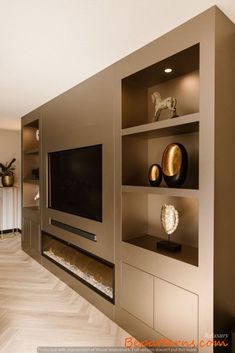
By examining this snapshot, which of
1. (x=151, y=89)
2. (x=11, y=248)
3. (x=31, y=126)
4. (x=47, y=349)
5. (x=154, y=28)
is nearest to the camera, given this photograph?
(x=154, y=28)

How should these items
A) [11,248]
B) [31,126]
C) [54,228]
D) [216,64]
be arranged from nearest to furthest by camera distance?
1. [216,64]
2. [54,228]
3. [31,126]
4. [11,248]

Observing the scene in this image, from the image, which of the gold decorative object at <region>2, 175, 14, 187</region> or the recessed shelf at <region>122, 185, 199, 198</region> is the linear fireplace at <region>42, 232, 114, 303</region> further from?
the gold decorative object at <region>2, 175, 14, 187</region>

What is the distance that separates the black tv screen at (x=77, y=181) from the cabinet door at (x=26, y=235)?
958 mm

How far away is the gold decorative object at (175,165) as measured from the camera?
5.86ft

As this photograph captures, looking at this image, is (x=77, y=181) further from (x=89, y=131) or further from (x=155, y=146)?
(x=155, y=146)

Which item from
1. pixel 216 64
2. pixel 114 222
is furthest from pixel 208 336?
pixel 216 64

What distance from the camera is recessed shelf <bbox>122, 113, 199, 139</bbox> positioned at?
1.61m

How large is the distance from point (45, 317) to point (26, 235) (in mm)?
1998

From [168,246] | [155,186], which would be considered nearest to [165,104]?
[155,186]

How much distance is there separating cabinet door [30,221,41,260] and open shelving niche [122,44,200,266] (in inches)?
78.8

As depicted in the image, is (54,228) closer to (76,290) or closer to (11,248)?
(76,290)

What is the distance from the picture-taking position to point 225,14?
1526 mm

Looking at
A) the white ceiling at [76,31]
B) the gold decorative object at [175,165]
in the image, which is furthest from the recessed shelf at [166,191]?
the white ceiling at [76,31]

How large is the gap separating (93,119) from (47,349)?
206 centimetres
